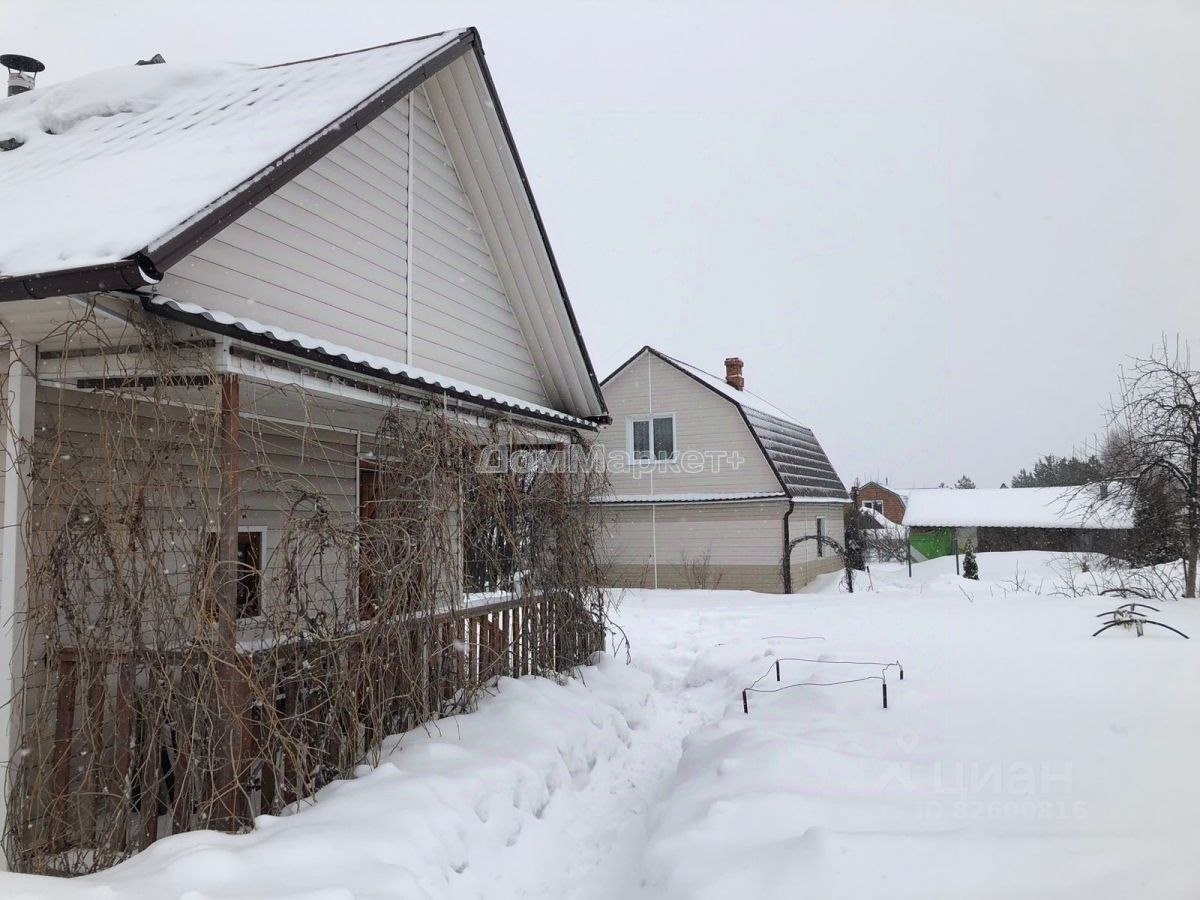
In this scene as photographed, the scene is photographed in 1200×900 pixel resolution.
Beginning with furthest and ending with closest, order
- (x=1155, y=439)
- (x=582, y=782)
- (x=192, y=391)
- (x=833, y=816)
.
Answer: (x=1155, y=439)
(x=582, y=782)
(x=192, y=391)
(x=833, y=816)

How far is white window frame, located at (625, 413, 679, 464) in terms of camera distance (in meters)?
18.8

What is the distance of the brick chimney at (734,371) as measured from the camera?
22344mm

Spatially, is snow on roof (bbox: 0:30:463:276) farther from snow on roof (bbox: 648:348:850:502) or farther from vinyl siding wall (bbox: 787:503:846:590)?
vinyl siding wall (bbox: 787:503:846:590)

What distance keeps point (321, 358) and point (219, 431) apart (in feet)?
2.48

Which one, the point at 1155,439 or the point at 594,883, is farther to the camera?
the point at 1155,439

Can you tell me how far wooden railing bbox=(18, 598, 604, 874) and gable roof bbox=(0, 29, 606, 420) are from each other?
2062 millimetres

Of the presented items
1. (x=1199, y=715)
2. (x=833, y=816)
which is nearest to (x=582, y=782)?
(x=833, y=816)

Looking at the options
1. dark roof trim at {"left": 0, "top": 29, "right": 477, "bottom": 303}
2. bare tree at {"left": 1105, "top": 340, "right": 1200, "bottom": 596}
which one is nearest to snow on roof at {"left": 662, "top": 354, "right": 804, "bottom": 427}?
bare tree at {"left": 1105, "top": 340, "right": 1200, "bottom": 596}

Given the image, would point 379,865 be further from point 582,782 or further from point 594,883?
point 582,782

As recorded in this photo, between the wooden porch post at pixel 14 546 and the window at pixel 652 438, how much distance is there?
15273 mm

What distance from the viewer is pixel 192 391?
193 inches

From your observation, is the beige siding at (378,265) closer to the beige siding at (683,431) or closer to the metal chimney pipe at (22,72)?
the metal chimney pipe at (22,72)

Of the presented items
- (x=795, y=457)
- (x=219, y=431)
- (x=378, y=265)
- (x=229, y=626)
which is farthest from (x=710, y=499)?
(x=229, y=626)

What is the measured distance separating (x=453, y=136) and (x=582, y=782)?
627 cm
